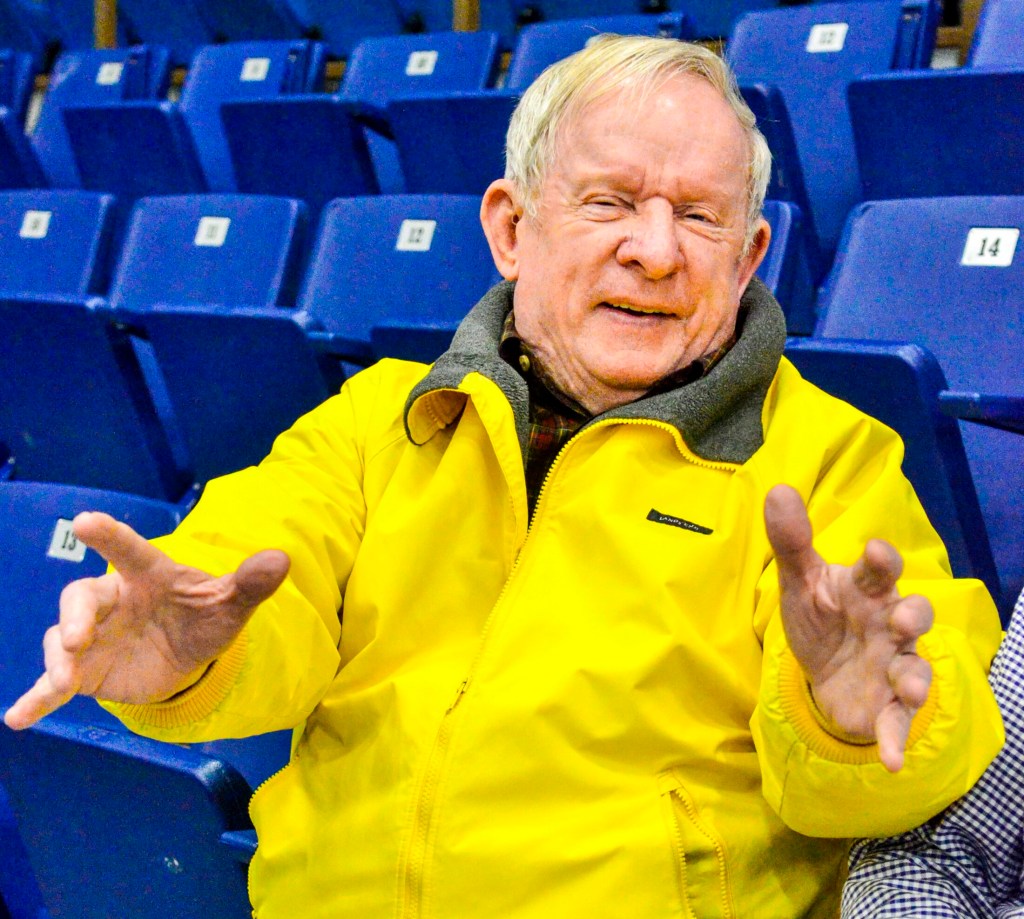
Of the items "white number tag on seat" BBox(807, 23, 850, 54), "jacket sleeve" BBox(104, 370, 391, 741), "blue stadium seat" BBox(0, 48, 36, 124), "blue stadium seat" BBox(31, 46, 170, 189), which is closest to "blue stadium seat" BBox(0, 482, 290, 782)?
"jacket sleeve" BBox(104, 370, 391, 741)

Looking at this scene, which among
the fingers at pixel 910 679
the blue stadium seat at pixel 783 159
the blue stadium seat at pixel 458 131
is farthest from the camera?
the blue stadium seat at pixel 458 131

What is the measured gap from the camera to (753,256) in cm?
92

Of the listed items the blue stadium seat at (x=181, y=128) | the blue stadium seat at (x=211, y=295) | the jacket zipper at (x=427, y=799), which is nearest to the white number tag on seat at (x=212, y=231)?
the blue stadium seat at (x=211, y=295)

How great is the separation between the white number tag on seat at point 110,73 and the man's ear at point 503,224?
2.37m

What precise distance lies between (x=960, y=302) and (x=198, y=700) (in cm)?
81

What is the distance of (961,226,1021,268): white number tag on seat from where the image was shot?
1171 mm

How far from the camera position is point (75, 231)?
76.9 inches

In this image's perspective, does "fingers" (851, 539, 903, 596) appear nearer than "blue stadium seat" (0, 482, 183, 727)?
Yes

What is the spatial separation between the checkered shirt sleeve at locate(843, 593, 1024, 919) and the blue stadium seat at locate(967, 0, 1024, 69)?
126 centimetres

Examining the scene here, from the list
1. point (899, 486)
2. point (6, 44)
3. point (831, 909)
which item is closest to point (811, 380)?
point (899, 486)

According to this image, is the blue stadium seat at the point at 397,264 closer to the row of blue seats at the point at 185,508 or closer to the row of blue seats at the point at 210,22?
the row of blue seats at the point at 185,508

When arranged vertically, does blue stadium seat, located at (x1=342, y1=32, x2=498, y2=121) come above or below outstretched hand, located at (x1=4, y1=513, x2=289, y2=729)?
below

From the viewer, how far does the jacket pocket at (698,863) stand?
0.73 meters

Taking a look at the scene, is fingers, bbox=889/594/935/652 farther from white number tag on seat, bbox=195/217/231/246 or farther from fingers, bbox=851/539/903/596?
white number tag on seat, bbox=195/217/231/246
